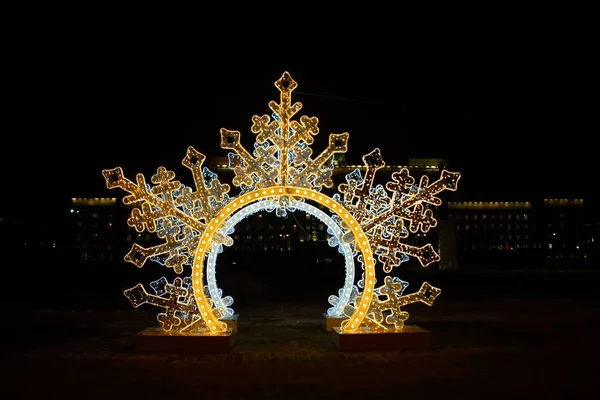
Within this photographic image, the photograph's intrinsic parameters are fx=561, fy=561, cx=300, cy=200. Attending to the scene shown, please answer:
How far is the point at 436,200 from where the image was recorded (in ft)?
30.6

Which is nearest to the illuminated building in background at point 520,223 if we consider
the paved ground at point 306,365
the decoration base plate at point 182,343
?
the paved ground at point 306,365

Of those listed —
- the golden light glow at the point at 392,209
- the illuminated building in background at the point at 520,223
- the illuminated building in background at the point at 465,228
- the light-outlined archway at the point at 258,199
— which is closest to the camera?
the light-outlined archway at the point at 258,199

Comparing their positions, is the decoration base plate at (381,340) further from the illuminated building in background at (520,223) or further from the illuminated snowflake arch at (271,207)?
the illuminated building in background at (520,223)

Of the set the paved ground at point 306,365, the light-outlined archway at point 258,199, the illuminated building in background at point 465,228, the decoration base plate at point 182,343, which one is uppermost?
the illuminated building in background at point 465,228

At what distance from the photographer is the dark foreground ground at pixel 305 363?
6.75 meters

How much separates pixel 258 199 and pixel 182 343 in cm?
255

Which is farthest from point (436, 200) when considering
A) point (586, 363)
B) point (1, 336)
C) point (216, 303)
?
point (1, 336)

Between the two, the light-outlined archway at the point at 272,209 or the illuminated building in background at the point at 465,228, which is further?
the illuminated building in background at the point at 465,228

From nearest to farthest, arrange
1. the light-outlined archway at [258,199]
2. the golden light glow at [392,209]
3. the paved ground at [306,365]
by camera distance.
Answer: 1. the paved ground at [306,365]
2. the light-outlined archway at [258,199]
3. the golden light glow at [392,209]

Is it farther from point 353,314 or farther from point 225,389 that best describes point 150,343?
point 353,314

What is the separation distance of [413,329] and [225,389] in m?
3.84

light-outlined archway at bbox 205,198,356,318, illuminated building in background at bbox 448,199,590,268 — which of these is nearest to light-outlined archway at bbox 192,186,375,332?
light-outlined archway at bbox 205,198,356,318

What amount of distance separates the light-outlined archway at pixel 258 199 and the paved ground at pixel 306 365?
2.10 feet

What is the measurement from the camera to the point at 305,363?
8.23 meters
